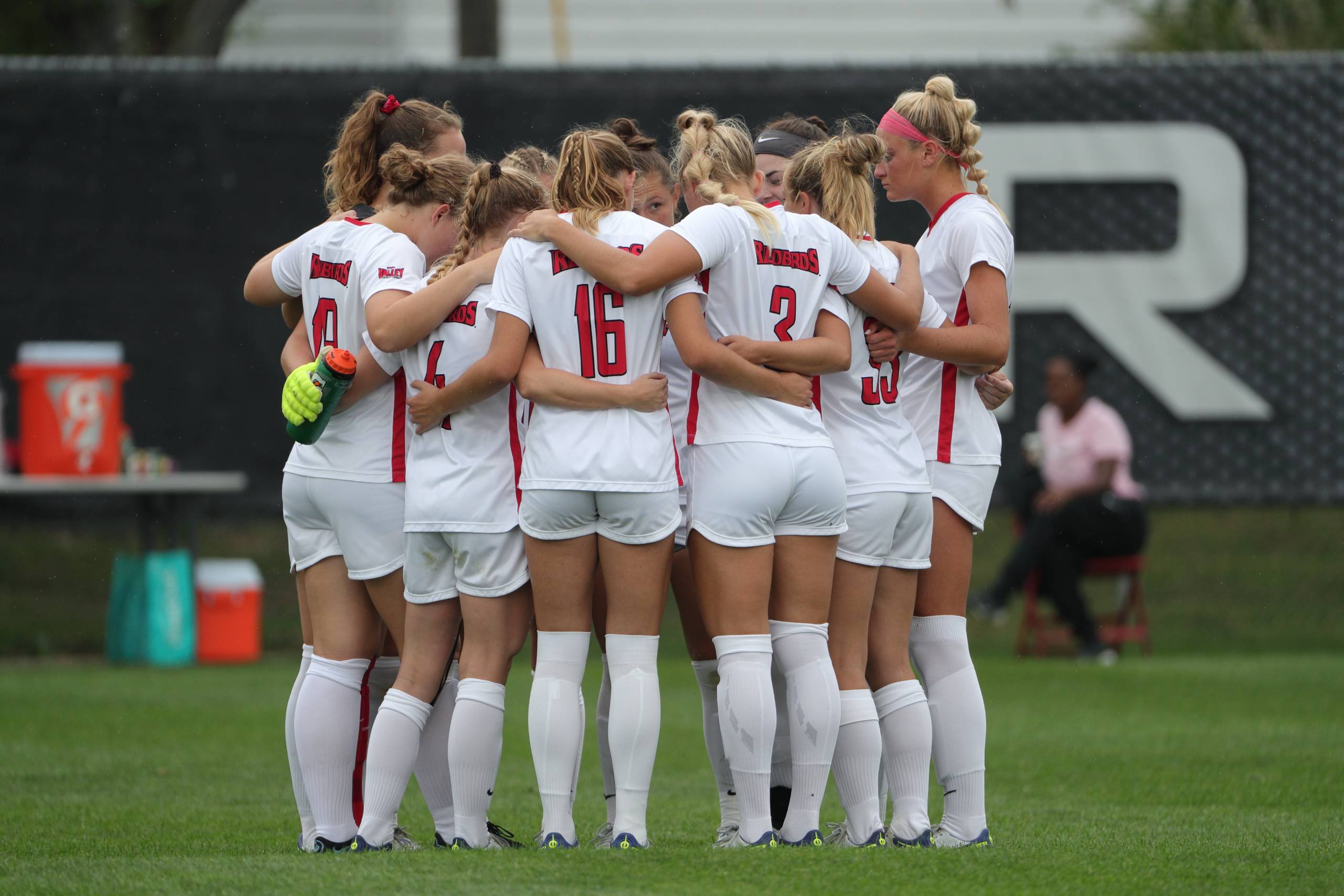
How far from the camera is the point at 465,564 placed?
4.05 meters

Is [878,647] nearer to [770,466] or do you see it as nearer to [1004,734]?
[770,466]

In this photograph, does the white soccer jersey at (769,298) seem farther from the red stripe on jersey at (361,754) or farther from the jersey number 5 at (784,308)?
the red stripe on jersey at (361,754)

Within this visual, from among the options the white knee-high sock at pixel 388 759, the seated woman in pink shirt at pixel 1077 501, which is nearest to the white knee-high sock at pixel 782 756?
the white knee-high sock at pixel 388 759

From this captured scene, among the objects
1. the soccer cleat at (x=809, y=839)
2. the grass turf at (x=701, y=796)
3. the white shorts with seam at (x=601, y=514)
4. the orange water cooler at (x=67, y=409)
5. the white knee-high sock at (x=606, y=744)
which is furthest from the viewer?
the orange water cooler at (x=67, y=409)

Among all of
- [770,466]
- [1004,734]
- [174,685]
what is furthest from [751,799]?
[174,685]

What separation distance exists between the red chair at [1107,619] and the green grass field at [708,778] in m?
0.18

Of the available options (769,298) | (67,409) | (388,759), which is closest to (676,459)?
(769,298)

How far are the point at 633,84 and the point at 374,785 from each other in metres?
6.48

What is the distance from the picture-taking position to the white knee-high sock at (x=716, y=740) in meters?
4.45

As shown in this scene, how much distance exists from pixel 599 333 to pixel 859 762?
129 cm

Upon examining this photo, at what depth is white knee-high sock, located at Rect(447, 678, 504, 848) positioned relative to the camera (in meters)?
4.04

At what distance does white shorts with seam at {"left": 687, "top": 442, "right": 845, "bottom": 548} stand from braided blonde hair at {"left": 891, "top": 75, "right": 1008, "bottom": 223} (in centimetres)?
98

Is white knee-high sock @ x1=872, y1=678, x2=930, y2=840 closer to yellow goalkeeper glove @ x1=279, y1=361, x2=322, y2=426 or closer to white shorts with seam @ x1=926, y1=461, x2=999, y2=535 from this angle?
white shorts with seam @ x1=926, y1=461, x2=999, y2=535

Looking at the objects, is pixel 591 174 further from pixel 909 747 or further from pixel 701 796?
pixel 701 796
